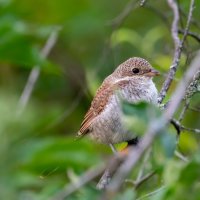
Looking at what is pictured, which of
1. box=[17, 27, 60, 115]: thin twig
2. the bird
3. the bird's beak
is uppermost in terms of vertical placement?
the bird's beak

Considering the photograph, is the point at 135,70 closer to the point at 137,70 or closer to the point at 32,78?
the point at 137,70

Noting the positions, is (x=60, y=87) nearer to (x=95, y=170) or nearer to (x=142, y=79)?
(x=142, y=79)

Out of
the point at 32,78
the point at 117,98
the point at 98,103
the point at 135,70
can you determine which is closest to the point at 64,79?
the point at 32,78

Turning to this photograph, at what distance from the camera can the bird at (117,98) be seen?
16.2 ft

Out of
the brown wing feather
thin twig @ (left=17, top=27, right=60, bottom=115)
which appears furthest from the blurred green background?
the brown wing feather

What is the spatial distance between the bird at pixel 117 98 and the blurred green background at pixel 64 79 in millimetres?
164

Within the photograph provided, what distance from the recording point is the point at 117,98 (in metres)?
4.97

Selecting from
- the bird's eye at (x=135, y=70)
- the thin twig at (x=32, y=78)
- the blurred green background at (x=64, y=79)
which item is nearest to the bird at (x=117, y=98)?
the bird's eye at (x=135, y=70)

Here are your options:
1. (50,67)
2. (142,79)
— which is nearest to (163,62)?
(142,79)

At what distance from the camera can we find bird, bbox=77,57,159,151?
16.2 feet

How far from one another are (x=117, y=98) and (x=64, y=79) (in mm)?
3380

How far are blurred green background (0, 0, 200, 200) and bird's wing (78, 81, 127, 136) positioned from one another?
209 mm

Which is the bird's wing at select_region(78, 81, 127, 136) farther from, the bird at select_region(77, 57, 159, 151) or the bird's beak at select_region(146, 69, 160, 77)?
the bird's beak at select_region(146, 69, 160, 77)

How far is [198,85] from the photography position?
3984 millimetres
